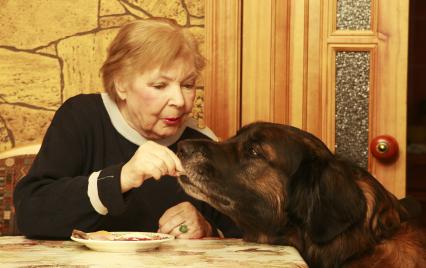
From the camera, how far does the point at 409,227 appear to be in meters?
1.76

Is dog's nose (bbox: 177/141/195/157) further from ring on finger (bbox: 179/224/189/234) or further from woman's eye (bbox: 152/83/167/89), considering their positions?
woman's eye (bbox: 152/83/167/89)

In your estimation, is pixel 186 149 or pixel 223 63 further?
pixel 223 63

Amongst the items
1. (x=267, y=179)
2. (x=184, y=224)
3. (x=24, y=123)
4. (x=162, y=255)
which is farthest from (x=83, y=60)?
(x=162, y=255)

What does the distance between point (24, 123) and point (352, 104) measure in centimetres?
154

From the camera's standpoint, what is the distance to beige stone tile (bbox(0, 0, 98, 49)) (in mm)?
3334

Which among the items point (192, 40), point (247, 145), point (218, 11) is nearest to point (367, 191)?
point (247, 145)

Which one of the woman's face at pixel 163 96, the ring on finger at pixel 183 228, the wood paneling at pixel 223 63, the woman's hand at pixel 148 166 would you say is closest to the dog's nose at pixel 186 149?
the woman's hand at pixel 148 166

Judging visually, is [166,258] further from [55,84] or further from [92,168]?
[55,84]

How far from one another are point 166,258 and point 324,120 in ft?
5.97

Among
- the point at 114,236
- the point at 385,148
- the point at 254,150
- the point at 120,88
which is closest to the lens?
the point at 114,236

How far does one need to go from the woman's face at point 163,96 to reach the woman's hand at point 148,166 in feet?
1.80

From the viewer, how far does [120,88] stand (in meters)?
2.40

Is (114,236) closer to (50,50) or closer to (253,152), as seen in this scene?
(253,152)

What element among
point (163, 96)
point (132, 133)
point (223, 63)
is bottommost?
point (132, 133)
